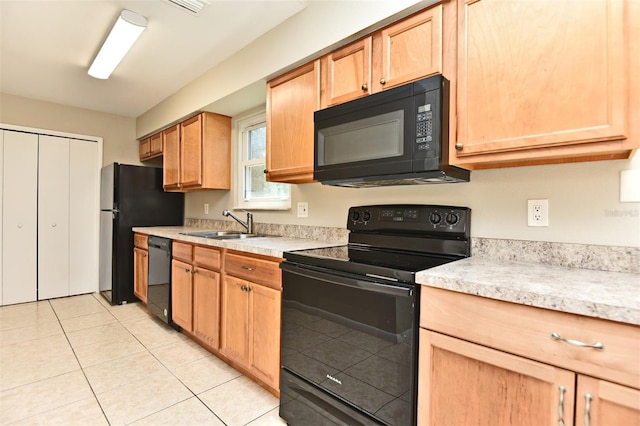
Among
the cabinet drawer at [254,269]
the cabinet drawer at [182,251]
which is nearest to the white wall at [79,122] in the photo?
the cabinet drawer at [182,251]

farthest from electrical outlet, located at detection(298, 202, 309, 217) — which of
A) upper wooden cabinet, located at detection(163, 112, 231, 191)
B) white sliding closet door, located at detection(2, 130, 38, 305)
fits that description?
white sliding closet door, located at detection(2, 130, 38, 305)

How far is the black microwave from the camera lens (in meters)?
1.37

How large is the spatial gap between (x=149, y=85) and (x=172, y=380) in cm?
278

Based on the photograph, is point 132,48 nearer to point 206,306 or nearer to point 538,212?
point 206,306

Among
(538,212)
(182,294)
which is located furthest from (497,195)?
(182,294)

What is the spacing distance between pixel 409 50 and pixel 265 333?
1.66 m

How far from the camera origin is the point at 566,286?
971 mm

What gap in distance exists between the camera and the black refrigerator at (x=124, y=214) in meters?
3.61

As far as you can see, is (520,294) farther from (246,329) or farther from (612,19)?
(246,329)

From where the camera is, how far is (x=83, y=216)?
4055 millimetres

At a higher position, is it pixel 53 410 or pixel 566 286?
pixel 566 286

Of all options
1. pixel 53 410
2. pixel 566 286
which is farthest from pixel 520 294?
pixel 53 410

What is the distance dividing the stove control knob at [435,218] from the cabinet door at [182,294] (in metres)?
1.87

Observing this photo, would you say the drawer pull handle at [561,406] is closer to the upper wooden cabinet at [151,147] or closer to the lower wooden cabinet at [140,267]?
the lower wooden cabinet at [140,267]
